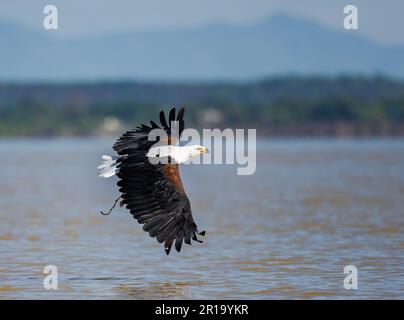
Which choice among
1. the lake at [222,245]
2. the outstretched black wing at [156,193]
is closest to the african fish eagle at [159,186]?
the outstretched black wing at [156,193]

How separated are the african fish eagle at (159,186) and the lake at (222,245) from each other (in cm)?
78

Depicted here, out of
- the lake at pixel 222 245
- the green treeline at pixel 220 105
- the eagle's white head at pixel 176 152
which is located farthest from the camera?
the green treeline at pixel 220 105

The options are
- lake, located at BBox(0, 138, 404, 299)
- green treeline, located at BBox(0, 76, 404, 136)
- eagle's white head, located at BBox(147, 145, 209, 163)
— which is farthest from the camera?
green treeline, located at BBox(0, 76, 404, 136)

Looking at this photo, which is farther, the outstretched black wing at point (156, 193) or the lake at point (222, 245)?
the lake at point (222, 245)

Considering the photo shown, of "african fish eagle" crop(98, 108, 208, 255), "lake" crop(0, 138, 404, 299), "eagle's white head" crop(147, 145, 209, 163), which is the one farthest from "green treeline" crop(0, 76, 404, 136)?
"african fish eagle" crop(98, 108, 208, 255)

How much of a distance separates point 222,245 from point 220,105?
12974 centimetres

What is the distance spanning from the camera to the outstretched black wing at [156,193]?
50.4 feet

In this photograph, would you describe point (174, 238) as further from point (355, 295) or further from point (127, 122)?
point (127, 122)

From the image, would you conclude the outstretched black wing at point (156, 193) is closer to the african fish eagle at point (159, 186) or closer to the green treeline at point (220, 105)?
the african fish eagle at point (159, 186)

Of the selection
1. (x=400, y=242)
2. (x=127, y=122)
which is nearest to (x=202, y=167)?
(x=400, y=242)

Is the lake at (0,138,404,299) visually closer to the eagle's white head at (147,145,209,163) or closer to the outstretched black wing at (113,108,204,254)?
the outstretched black wing at (113,108,204,254)

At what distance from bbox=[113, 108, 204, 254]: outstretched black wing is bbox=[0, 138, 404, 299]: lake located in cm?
75

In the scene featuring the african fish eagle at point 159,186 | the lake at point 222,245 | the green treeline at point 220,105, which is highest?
the green treeline at point 220,105

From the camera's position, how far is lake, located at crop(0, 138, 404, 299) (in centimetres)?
1587
